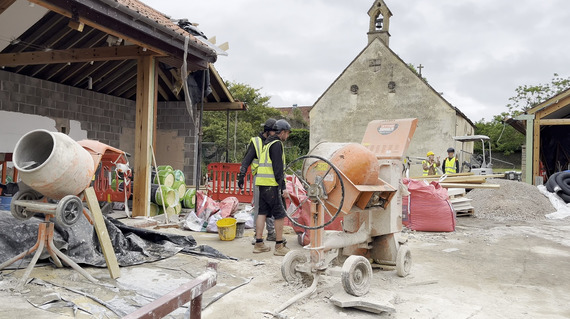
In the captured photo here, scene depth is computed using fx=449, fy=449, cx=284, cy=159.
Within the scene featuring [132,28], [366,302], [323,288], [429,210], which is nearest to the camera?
[366,302]

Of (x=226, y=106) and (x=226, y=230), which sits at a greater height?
(x=226, y=106)

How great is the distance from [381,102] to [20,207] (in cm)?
2141

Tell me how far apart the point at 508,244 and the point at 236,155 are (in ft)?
54.1

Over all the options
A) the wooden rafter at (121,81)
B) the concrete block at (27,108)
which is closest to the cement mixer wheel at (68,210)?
the concrete block at (27,108)

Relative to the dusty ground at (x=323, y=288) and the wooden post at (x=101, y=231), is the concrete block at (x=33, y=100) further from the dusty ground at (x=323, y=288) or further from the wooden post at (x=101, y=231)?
the wooden post at (x=101, y=231)

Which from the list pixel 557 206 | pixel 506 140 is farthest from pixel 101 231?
pixel 506 140

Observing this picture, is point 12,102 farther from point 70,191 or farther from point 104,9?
point 70,191

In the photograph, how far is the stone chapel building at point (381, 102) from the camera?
72.6 ft

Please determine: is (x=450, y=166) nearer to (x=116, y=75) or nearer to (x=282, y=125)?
(x=282, y=125)

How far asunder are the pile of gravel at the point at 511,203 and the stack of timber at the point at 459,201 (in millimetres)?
558

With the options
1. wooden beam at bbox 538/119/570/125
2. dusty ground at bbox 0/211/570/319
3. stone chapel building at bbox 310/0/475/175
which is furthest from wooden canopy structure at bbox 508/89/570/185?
dusty ground at bbox 0/211/570/319

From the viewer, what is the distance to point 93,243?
457cm

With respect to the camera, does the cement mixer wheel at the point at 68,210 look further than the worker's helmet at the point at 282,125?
No

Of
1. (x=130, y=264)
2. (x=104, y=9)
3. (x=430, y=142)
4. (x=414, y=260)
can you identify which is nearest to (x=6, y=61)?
(x=104, y=9)
